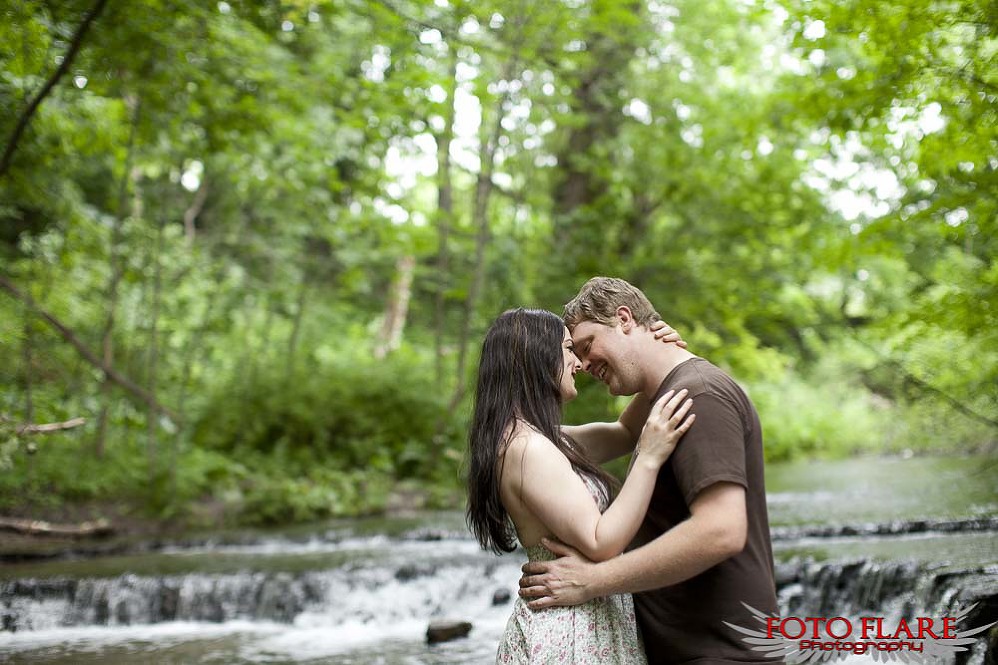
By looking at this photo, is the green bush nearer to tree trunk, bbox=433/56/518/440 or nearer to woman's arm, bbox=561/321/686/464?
tree trunk, bbox=433/56/518/440

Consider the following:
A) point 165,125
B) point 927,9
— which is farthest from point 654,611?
point 165,125

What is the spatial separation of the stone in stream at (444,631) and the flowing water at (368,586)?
9 cm

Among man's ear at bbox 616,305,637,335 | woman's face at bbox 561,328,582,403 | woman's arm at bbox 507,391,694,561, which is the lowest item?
woman's arm at bbox 507,391,694,561

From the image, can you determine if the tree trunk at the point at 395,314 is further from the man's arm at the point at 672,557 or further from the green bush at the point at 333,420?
the man's arm at the point at 672,557

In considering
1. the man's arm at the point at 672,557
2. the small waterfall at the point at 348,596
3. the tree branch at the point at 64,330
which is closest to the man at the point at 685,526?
the man's arm at the point at 672,557

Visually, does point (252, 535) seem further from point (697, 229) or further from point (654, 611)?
point (654, 611)

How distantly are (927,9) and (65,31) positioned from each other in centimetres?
762

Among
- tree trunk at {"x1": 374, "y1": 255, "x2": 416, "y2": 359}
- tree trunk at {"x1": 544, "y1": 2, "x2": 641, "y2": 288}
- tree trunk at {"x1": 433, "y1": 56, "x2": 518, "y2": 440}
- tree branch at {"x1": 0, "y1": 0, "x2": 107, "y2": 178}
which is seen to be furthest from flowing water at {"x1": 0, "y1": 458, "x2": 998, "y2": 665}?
tree trunk at {"x1": 374, "y1": 255, "x2": 416, "y2": 359}

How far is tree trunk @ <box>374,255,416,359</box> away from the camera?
19859 mm

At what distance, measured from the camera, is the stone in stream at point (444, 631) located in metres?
6.32

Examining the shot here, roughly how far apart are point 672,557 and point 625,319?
2.47ft

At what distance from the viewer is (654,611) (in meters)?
2.64

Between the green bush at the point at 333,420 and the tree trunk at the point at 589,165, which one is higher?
the tree trunk at the point at 589,165

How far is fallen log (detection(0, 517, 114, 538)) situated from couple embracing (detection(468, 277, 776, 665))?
27.4 ft
